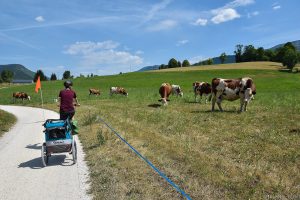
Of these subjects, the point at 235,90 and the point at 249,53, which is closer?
the point at 235,90

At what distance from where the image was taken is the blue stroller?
9.45m

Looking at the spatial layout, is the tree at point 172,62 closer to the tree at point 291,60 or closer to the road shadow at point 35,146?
the tree at point 291,60

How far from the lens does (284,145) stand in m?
10.4

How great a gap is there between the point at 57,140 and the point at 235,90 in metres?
12.9

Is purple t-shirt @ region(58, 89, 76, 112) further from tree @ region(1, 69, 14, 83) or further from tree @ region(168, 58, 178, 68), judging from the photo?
tree @ region(1, 69, 14, 83)

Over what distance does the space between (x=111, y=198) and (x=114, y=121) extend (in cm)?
1108

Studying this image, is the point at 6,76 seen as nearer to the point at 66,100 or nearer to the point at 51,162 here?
the point at 66,100

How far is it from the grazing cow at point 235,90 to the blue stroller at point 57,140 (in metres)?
12.3

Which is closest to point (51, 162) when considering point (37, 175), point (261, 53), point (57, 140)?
point (57, 140)

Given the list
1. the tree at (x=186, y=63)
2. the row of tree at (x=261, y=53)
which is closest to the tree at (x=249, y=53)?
the row of tree at (x=261, y=53)

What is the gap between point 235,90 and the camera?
19.5 metres

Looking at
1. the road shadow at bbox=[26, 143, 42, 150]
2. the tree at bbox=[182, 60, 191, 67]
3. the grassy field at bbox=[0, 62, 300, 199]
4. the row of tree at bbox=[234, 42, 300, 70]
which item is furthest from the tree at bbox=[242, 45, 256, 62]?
the road shadow at bbox=[26, 143, 42, 150]

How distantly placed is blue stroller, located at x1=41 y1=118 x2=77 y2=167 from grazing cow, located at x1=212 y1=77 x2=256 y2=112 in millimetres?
12281

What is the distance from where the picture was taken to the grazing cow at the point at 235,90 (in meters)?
19.1
